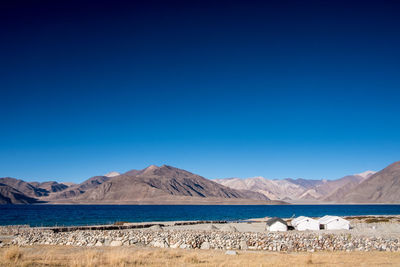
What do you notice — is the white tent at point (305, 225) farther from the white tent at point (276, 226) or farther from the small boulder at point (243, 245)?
the small boulder at point (243, 245)

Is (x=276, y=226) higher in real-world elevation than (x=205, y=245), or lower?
lower

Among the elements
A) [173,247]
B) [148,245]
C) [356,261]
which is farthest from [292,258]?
[148,245]

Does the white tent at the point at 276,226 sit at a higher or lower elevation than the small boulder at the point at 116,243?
lower

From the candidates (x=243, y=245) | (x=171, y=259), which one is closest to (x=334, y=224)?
(x=243, y=245)

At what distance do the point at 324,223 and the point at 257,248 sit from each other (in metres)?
35.7

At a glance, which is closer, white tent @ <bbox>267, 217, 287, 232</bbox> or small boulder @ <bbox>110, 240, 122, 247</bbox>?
small boulder @ <bbox>110, 240, 122, 247</bbox>

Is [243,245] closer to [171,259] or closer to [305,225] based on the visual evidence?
[171,259]

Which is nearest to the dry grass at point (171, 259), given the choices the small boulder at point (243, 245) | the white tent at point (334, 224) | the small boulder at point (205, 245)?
the small boulder at point (205, 245)

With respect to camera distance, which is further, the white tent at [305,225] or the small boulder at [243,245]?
the white tent at [305,225]

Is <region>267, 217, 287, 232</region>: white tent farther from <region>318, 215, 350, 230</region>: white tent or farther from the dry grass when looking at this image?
the dry grass

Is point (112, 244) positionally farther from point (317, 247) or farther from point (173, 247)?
point (317, 247)

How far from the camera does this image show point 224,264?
1830cm

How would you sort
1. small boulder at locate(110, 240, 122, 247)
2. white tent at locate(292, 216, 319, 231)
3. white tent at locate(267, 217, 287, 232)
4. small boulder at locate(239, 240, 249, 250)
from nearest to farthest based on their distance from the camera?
small boulder at locate(239, 240, 249, 250), small boulder at locate(110, 240, 122, 247), white tent at locate(267, 217, 287, 232), white tent at locate(292, 216, 319, 231)

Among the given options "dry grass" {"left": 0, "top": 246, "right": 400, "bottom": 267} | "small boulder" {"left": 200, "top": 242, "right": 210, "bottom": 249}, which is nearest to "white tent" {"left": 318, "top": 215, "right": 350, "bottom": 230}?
"dry grass" {"left": 0, "top": 246, "right": 400, "bottom": 267}
